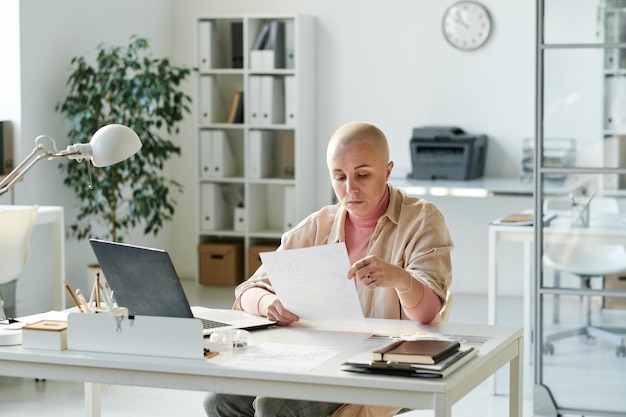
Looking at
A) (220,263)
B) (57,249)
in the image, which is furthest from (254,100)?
(57,249)

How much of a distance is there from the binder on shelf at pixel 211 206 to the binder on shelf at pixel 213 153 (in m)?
0.10

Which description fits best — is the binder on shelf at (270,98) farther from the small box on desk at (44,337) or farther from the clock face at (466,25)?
the small box on desk at (44,337)

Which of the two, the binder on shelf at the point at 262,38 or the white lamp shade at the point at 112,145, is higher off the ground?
the binder on shelf at the point at 262,38

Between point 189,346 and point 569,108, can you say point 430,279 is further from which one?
point 569,108

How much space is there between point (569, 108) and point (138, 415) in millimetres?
2134

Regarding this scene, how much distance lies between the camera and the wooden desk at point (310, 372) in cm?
213

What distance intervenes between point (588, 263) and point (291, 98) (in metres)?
3.42

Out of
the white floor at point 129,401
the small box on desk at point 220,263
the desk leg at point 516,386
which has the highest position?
the desk leg at point 516,386

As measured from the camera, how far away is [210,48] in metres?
7.54

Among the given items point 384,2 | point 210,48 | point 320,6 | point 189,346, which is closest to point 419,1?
point 384,2

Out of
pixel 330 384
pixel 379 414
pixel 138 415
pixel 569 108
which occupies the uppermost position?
pixel 569 108

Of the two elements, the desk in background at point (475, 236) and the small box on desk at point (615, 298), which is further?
the desk in background at point (475, 236)

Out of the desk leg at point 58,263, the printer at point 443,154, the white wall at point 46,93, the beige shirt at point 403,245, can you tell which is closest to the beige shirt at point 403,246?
the beige shirt at point 403,245

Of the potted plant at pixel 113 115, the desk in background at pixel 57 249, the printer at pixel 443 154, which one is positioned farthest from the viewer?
the printer at pixel 443 154
